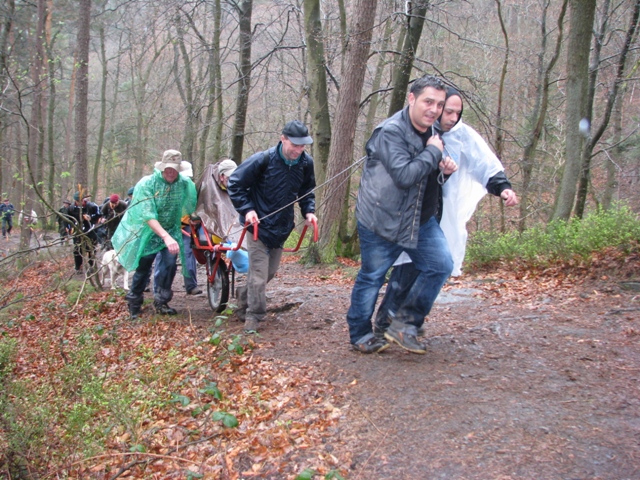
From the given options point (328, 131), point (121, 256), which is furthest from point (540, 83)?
point (121, 256)

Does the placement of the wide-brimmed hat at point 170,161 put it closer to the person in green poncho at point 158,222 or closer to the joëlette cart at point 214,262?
the person in green poncho at point 158,222

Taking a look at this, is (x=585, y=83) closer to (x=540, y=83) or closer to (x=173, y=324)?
(x=540, y=83)

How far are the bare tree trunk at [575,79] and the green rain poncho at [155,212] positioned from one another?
6533mm

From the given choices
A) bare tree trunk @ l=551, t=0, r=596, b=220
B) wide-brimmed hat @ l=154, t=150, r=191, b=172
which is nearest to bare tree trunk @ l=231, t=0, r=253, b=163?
bare tree trunk @ l=551, t=0, r=596, b=220

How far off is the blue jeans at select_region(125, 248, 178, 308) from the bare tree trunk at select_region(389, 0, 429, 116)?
20.6ft

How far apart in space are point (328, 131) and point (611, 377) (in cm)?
856

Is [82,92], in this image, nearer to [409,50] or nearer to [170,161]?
[409,50]

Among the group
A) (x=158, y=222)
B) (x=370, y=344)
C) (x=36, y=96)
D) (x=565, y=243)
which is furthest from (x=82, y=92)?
(x=370, y=344)

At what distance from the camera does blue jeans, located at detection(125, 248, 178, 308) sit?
6941 millimetres

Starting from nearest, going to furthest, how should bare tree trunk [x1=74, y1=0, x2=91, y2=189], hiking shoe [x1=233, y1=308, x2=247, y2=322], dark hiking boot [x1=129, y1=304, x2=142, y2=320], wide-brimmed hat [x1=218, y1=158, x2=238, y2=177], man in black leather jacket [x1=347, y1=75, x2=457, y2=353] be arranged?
man in black leather jacket [x1=347, y1=75, x2=457, y2=353] → hiking shoe [x1=233, y1=308, x2=247, y2=322] → wide-brimmed hat [x1=218, y1=158, x2=238, y2=177] → dark hiking boot [x1=129, y1=304, x2=142, y2=320] → bare tree trunk [x1=74, y1=0, x2=91, y2=189]

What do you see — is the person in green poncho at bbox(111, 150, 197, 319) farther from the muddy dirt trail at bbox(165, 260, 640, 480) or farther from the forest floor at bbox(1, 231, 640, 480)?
the muddy dirt trail at bbox(165, 260, 640, 480)

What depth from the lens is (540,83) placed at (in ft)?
53.3

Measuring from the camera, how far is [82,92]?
14070mm

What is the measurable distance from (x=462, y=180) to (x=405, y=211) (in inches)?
29.0
